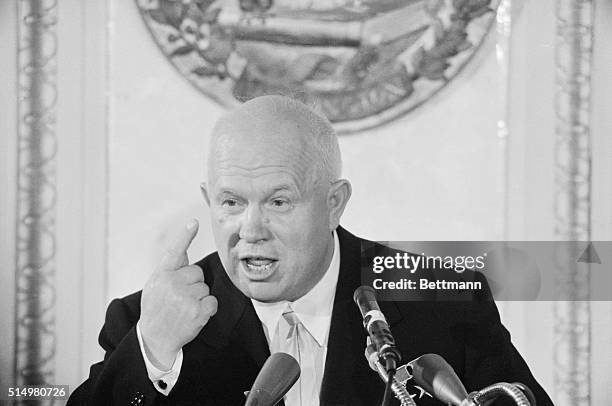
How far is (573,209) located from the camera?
2.91 meters

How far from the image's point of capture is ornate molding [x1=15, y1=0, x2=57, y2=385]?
2955 millimetres

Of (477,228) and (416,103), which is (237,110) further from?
(477,228)

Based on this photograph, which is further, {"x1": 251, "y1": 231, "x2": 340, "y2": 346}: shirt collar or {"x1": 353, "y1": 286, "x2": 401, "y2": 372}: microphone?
{"x1": 251, "y1": 231, "x2": 340, "y2": 346}: shirt collar

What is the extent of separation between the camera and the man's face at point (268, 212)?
2.79 meters

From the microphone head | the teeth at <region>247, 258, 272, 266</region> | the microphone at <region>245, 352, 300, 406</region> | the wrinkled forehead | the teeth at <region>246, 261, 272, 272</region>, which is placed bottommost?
the microphone at <region>245, 352, 300, 406</region>

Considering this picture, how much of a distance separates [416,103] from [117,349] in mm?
1226

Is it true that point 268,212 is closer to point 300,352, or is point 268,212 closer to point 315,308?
point 315,308

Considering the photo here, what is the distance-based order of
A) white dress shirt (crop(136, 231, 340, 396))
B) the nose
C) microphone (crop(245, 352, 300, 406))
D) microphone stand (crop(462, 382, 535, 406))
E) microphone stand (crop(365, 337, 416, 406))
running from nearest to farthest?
1. microphone stand (crop(462, 382, 535, 406))
2. microphone stand (crop(365, 337, 416, 406))
3. microphone (crop(245, 352, 300, 406))
4. the nose
5. white dress shirt (crop(136, 231, 340, 396))

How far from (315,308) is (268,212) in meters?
0.36

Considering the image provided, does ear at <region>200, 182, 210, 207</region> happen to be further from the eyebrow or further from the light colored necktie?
the light colored necktie

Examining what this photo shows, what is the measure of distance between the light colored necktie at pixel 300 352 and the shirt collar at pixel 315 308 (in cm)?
2

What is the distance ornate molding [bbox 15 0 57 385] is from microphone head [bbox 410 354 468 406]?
1.29 metres

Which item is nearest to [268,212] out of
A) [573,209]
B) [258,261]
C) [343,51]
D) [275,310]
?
[258,261]

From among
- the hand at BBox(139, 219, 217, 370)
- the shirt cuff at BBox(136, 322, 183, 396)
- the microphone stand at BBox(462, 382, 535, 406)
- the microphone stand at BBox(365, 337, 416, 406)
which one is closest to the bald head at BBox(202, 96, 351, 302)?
the hand at BBox(139, 219, 217, 370)
